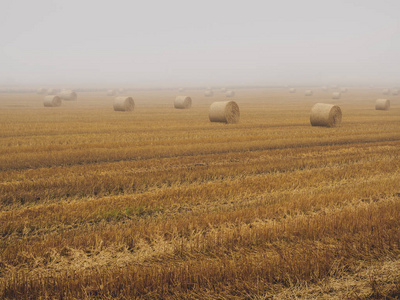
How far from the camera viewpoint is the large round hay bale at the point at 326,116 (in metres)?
19.8

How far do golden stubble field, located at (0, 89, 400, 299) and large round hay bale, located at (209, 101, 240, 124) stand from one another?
872 cm

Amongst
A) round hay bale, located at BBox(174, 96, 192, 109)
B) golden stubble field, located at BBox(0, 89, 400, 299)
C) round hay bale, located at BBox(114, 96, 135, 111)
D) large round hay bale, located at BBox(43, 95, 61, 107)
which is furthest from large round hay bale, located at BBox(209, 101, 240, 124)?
large round hay bale, located at BBox(43, 95, 61, 107)

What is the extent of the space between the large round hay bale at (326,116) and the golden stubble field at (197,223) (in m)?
7.06

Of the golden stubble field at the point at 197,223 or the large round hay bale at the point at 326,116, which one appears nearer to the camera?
the golden stubble field at the point at 197,223

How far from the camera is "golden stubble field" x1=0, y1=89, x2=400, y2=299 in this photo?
409cm

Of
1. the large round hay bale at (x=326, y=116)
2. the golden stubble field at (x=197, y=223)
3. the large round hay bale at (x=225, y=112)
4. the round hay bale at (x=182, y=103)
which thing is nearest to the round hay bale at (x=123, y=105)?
the round hay bale at (x=182, y=103)

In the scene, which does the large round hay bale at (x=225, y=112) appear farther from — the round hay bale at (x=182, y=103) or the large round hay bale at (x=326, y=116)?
the round hay bale at (x=182, y=103)

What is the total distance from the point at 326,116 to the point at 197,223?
15586 mm

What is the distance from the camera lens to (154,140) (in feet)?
48.5

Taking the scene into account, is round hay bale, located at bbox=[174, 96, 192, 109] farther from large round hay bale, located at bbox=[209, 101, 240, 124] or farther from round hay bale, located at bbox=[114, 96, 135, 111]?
large round hay bale, located at bbox=[209, 101, 240, 124]

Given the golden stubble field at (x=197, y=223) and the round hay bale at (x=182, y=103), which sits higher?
the round hay bale at (x=182, y=103)

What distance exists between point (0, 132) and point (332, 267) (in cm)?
1662

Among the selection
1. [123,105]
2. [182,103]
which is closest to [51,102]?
[123,105]

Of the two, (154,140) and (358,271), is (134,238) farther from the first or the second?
(154,140)
